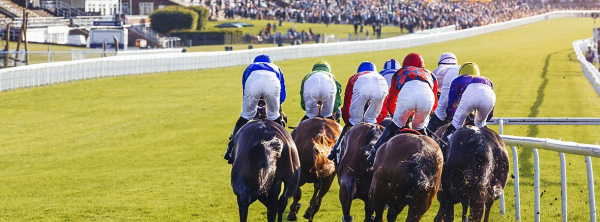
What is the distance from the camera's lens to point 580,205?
1287 centimetres

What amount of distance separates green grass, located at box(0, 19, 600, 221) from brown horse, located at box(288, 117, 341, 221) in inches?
26.0

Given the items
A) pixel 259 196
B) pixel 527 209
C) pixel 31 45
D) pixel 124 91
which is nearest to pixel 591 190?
pixel 527 209

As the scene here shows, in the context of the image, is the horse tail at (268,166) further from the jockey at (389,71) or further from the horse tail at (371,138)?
the jockey at (389,71)

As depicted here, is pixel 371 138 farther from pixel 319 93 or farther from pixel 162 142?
pixel 162 142

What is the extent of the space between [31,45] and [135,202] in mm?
37619

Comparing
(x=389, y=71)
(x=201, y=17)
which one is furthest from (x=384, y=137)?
(x=201, y=17)

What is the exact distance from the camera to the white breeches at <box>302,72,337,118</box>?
12633 mm

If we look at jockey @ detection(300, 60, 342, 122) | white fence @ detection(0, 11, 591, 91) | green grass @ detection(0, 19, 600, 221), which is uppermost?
jockey @ detection(300, 60, 342, 122)

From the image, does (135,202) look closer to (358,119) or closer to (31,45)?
(358,119)

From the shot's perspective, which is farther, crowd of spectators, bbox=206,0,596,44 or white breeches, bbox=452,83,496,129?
crowd of spectators, bbox=206,0,596,44

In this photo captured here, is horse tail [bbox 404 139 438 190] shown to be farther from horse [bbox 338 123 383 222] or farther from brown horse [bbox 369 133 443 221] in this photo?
horse [bbox 338 123 383 222]

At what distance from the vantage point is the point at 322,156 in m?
12.0

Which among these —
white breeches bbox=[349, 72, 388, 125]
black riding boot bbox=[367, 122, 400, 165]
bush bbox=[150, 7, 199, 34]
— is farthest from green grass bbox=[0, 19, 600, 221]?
bush bbox=[150, 7, 199, 34]

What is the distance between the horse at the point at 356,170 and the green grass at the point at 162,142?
1940 millimetres
